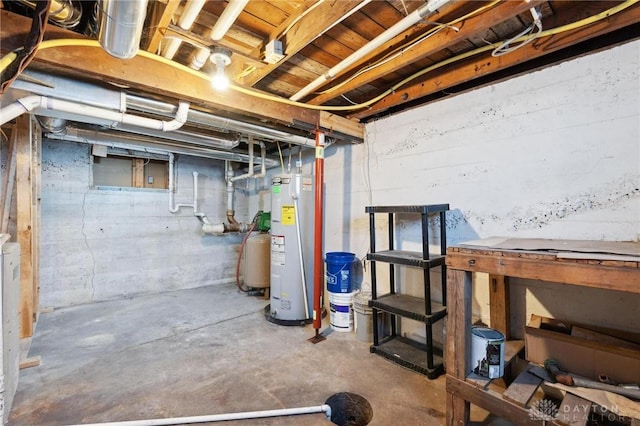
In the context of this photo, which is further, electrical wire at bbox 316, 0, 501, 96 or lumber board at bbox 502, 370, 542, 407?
electrical wire at bbox 316, 0, 501, 96

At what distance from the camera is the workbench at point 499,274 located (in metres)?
1.04

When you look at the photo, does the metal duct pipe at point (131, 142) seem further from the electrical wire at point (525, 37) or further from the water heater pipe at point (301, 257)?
the electrical wire at point (525, 37)

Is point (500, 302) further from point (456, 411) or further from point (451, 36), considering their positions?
point (451, 36)

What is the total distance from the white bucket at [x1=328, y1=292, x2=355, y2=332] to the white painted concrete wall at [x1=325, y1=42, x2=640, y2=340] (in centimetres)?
62

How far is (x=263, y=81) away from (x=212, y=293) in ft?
10.0

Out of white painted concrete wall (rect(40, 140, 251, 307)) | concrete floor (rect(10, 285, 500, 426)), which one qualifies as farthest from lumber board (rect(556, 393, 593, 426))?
white painted concrete wall (rect(40, 140, 251, 307))

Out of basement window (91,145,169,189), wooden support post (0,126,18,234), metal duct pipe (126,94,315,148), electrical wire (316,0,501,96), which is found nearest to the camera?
electrical wire (316,0,501,96)

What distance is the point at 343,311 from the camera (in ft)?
8.89

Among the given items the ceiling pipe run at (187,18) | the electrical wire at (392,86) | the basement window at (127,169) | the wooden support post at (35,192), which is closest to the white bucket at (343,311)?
the electrical wire at (392,86)

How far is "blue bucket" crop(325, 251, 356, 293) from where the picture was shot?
8.87ft

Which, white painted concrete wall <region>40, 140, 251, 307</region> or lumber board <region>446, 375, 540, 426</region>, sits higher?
white painted concrete wall <region>40, 140, 251, 307</region>

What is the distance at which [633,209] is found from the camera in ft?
5.08

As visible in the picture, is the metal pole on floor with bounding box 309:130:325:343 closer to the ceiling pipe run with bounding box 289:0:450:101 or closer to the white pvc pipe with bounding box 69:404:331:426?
the ceiling pipe run with bounding box 289:0:450:101

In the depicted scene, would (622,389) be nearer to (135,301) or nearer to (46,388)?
(46,388)
